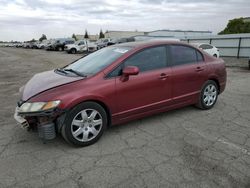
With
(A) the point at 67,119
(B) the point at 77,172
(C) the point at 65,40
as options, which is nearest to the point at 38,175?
(B) the point at 77,172

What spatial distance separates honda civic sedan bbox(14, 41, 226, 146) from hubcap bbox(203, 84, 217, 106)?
0.08ft

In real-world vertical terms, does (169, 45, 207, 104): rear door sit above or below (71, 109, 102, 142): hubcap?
above

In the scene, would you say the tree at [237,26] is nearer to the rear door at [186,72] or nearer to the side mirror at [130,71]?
the rear door at [186,72]

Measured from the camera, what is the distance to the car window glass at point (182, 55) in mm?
4404

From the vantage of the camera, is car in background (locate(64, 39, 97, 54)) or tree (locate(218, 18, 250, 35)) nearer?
car in background (locate(64, 39, 97, 54))

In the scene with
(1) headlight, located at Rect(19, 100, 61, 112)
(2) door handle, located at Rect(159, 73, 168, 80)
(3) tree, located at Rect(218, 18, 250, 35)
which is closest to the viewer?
(1) headlight, located at Rect(19, 100, 61, 112)

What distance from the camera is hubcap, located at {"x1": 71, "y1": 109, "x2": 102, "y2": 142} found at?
335 centimetres

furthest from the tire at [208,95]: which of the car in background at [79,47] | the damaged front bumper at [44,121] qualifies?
the car in background at [79,47]

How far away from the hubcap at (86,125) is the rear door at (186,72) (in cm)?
168

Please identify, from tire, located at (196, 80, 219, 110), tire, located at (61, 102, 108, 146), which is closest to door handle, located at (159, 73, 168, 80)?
tire, located at (196, 80, 219, 110)

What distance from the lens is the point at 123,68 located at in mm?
3721

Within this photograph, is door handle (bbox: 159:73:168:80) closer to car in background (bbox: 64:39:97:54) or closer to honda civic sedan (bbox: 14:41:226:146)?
honda civic sedan (bbox: 14:41:226:146)

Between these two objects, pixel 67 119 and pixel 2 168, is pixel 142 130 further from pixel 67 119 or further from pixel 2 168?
pixel 2 168

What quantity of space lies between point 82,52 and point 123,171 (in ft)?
91.8
